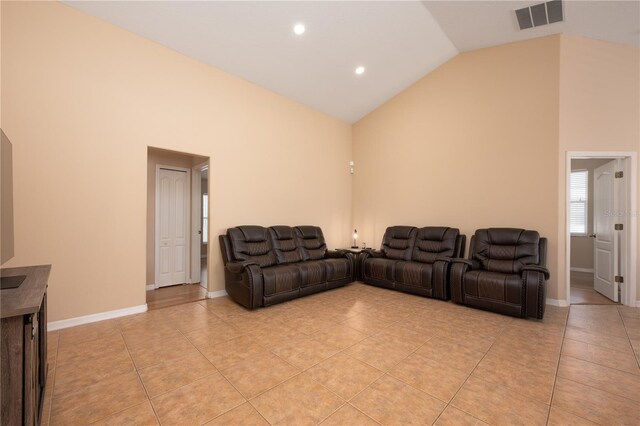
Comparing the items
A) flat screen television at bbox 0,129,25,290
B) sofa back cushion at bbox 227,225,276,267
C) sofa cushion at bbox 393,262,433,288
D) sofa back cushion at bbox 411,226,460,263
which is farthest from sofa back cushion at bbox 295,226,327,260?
flat screen television at bbox 0,129,25,290

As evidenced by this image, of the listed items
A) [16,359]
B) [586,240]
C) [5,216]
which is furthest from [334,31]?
[586,240]

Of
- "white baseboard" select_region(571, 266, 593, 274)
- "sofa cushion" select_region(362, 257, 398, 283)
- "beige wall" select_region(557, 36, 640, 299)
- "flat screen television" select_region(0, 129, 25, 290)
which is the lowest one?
"white baseboard" select_region(571, 266, 593, 274)

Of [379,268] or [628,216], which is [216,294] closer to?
[379,268]

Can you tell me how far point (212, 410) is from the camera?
1.78m

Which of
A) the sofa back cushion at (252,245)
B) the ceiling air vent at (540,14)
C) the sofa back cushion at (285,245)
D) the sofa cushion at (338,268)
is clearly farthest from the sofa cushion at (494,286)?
the ceiling air vent at (540,14)

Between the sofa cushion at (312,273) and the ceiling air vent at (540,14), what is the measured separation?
14.3 feet

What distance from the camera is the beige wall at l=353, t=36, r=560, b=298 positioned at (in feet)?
13.3

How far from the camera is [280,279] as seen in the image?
3.80 m

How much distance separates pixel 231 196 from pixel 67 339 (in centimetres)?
253

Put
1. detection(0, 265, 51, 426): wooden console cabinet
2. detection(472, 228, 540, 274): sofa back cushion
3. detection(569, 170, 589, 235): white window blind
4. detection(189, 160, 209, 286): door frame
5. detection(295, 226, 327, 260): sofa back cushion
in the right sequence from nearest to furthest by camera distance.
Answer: detection(0, 265, 51, 426): wooden console cabinet, detection(472, 228, 540, 274): sofa back cushion, detection(295, 226, 327, 260): sofa back cushion, detection(189, 160, 209, 286): door frame, detection(569, 170, 589, 235): white window blind

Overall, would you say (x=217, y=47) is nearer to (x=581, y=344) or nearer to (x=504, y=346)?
(x=504, y=346)

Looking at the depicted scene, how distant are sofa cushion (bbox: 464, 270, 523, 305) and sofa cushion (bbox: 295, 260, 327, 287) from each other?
2.04 meters

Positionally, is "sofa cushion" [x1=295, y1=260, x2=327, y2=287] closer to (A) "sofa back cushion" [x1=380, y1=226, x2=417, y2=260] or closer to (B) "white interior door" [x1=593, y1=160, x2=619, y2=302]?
(A) "sofa back cushion" [x1=380, y1=226, x2=417, y2=260]

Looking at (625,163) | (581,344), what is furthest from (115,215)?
(625,163)
